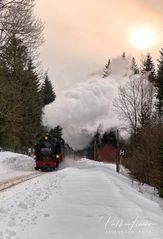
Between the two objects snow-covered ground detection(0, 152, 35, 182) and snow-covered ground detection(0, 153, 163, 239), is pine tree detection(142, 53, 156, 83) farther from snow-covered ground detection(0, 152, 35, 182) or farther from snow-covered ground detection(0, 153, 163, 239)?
snow-covered ground detection(0, 153, 163, 239)

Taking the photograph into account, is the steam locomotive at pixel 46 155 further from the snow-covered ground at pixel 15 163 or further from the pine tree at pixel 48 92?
the pine tree at pixel 48 92

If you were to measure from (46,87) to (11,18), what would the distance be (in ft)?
229

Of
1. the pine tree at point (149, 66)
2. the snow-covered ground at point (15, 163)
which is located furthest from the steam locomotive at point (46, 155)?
the pine tree at point (149, 66)

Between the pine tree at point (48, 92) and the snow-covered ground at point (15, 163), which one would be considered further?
the pine tree at point (48, 92)

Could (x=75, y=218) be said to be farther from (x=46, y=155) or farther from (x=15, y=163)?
(x=15, y=163)

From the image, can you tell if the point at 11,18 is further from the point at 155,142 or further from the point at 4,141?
the point at 4,141

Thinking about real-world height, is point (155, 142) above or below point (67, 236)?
above

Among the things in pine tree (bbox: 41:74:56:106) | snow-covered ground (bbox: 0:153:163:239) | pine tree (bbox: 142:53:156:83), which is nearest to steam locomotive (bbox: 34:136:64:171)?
snow-covered ground (bbox: 0:153:163:239)


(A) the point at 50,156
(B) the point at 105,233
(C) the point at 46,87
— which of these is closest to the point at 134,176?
(A) the point at 50,156

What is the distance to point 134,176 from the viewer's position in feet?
109

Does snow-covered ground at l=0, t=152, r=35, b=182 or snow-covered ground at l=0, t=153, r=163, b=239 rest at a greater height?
snow-covered ground at l=0, t=152, r=35, b=182

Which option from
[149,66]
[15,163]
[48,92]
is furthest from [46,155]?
[48,92]

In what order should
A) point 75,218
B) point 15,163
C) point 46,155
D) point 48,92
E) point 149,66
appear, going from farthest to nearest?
1. point 48,92
2. point 149,66
3. point 15,163
4. point 46,155
5. point 75,218

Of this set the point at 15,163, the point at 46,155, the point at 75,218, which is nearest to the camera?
the point at 75,218
